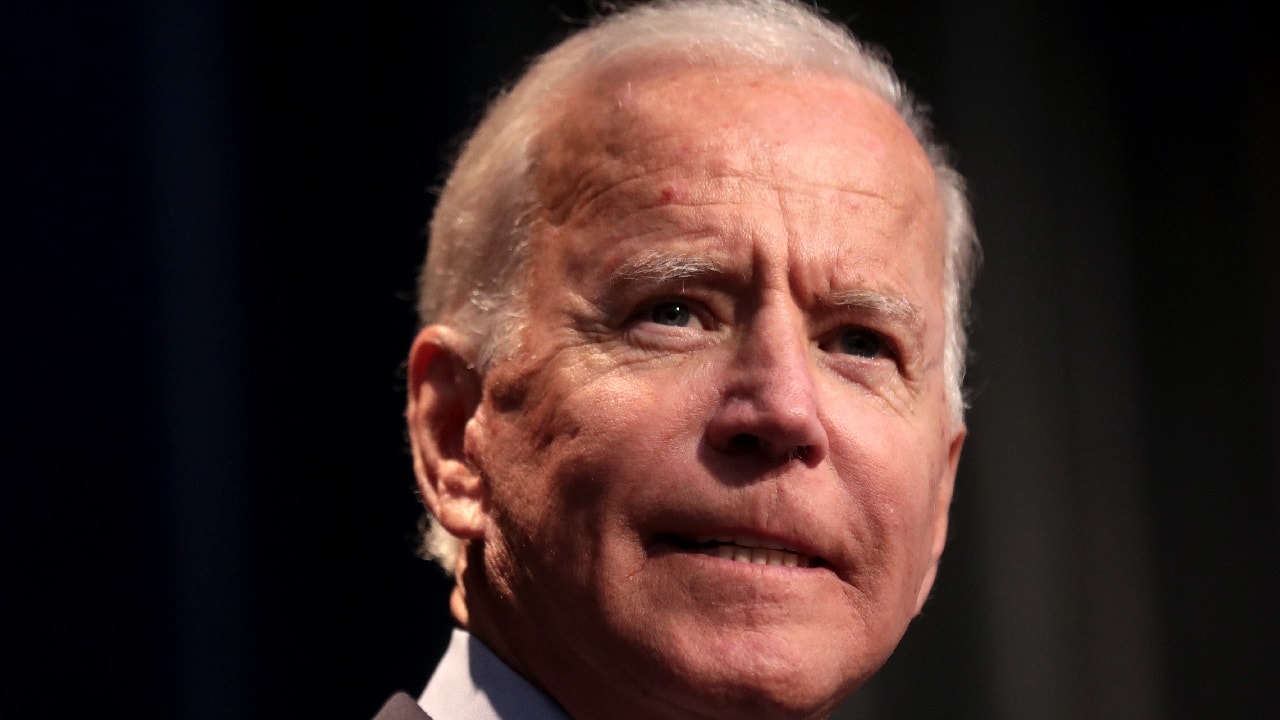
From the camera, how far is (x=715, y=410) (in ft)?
5.50

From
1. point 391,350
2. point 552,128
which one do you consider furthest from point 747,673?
point 391,350

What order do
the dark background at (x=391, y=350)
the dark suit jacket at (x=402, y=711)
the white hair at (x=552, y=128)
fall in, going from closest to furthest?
1. the dark suit jacket at (x=402, y=711)
2. the white hair at (x=552, y=128)
3. the dark background at (x=391, y=350)

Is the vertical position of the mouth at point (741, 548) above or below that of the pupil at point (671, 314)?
below

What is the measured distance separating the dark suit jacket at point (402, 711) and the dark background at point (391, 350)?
28.4 inches

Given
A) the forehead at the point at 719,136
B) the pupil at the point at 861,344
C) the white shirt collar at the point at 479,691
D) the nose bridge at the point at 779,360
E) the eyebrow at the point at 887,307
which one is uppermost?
the forehead at the point at 719,136

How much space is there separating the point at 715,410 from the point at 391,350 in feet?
4.28

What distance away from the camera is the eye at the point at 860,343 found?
185cm

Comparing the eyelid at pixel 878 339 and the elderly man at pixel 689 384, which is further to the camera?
the eyelid at pixel 878 339

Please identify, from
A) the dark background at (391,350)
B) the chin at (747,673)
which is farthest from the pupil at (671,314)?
the dark background at (391,350)

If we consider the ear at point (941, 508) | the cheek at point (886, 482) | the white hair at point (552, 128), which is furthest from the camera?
the ear at point (941, 508)

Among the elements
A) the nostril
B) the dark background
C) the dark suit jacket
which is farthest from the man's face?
the dark background

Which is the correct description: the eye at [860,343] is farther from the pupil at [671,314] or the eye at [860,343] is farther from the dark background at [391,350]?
the dark background at [391,350]

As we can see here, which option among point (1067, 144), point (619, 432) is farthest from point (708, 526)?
point (1067, 144)

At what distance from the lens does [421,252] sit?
2.84 m
